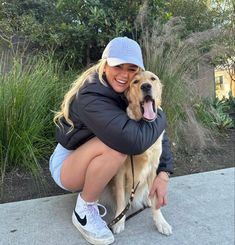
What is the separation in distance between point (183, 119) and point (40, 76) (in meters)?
1.83

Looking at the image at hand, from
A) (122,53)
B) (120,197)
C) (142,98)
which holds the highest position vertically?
(122,53)

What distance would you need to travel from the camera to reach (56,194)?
3.30 meters

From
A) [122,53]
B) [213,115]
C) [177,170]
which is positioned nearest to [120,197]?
[122,53]

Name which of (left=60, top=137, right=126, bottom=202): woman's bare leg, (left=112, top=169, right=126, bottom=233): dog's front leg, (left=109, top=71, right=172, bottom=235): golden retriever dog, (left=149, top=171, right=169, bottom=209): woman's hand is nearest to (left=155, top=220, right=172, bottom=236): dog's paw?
(left=109, top=71, right=172, bottom=235): golden retriever dog

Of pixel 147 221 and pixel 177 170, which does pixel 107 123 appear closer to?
pixel 147 221

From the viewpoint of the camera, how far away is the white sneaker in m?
2.34

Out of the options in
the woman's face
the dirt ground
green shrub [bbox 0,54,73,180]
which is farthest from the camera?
green shrub [bbox 0,54,73,180]

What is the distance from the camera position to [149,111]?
2.41 metres

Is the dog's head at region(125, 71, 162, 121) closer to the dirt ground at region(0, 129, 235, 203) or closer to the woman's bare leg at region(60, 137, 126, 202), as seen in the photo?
the woman's bare leg at region(60, 137, 126, 202)

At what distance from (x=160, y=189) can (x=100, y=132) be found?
651 millimetres

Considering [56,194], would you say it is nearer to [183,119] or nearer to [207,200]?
[207,200]

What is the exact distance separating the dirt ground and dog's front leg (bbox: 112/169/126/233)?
3.01 feet

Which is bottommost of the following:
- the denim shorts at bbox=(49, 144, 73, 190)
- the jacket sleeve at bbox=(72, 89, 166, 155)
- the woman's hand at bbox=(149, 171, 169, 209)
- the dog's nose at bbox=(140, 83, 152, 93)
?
the woman's hand at bbox=(149, 171, 169, 209)

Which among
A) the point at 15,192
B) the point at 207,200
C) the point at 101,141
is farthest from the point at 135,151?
the point at 15,192
